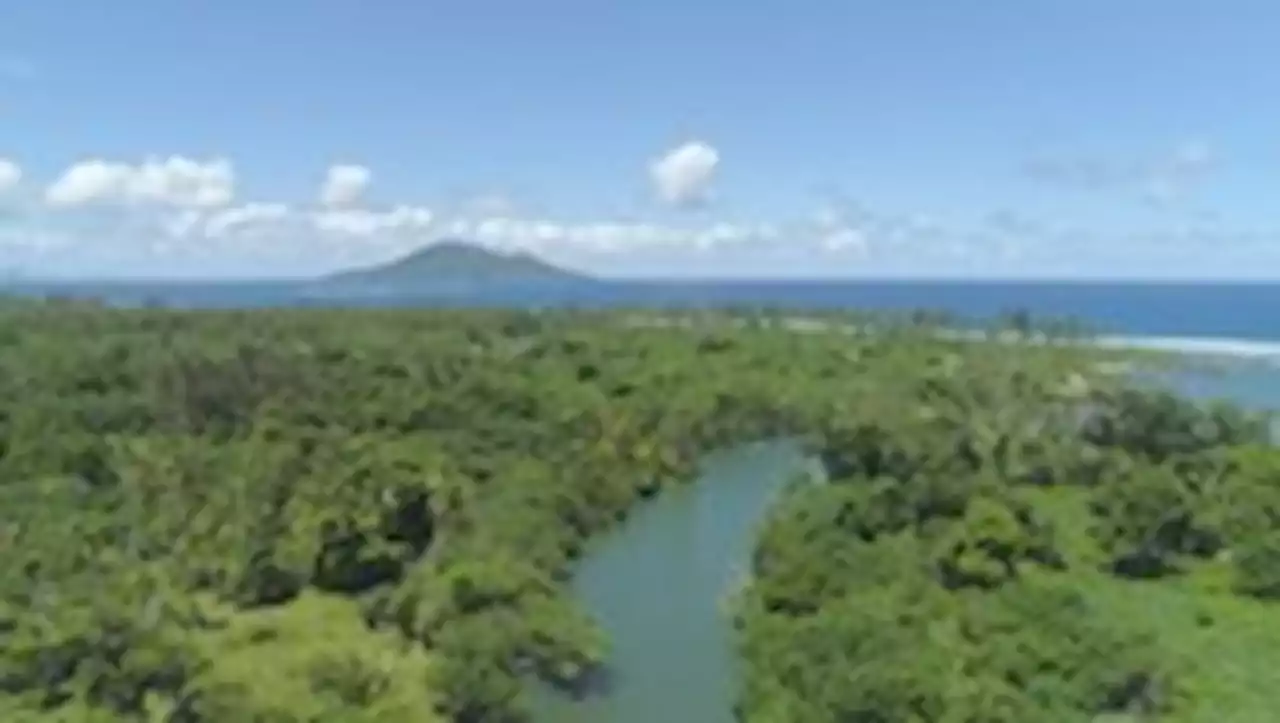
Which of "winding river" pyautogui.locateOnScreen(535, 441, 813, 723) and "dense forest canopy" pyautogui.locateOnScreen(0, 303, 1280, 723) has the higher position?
"dense forest canopy" pyautogui.locateOnScreen(0, 303, 1280, 723)

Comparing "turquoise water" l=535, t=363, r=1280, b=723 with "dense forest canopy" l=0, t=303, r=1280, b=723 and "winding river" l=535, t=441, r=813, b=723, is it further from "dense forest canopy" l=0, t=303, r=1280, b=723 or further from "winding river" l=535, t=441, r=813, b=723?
"dense forest canopy" l=0, t=303, r=1280, b=723

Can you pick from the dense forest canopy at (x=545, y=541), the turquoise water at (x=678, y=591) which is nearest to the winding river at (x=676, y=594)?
the turquoise water at (x=678, y=591)

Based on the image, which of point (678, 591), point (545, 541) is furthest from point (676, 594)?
point (545, 541)

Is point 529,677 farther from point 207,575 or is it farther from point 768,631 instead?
point 207,575

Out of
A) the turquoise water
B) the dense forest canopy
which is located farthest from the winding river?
the dense forest canopy

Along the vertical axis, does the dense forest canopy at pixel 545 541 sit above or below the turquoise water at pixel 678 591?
above

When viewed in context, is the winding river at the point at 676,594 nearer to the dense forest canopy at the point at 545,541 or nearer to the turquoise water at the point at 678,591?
the turquoise water at the point at 678,591

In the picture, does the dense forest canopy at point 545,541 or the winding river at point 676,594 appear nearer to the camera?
the dense forest canopy at point 545,541

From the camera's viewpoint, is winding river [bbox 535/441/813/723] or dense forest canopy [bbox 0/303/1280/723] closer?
dense forest canopy [bbox 0/303/1280/723]
